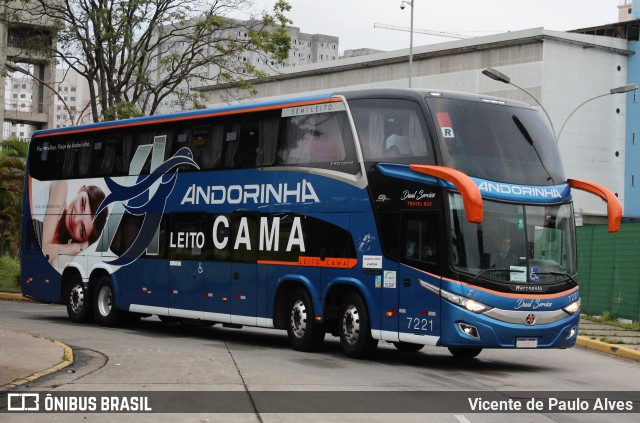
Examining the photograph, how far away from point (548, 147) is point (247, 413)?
27.3 ft

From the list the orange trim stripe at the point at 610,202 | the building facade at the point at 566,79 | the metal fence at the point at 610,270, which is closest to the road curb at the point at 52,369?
the orange trim stripe at the point at 610,202

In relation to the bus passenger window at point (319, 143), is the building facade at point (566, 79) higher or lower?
higher

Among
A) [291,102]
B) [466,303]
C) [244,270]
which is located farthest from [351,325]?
[291,102]

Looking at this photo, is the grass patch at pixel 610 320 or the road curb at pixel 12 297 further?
the road curb at pixel 12 297

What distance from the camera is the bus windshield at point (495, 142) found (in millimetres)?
16141

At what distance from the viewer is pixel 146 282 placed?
74.0ft

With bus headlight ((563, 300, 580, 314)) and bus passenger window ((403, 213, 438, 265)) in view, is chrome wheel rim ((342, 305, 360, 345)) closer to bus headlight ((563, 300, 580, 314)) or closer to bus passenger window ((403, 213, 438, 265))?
bus passenger window ((403, 213, 438, 265))

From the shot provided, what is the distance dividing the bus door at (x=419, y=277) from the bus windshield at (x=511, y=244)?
38cm

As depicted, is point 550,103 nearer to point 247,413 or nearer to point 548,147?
point 548,147

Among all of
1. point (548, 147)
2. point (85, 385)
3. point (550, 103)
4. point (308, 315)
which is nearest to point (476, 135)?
point (548, 147)

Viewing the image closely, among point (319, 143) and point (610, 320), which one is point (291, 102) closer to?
point (319, 143)

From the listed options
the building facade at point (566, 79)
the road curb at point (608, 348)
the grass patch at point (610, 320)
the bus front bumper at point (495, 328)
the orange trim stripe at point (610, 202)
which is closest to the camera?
the bus front bumper at point (495, 328)

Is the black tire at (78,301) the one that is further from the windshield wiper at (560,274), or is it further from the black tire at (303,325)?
the windshield wiper at (560,274)

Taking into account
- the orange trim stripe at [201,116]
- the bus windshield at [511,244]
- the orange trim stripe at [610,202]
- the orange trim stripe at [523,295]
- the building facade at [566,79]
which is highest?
the building facade at [566,79]
